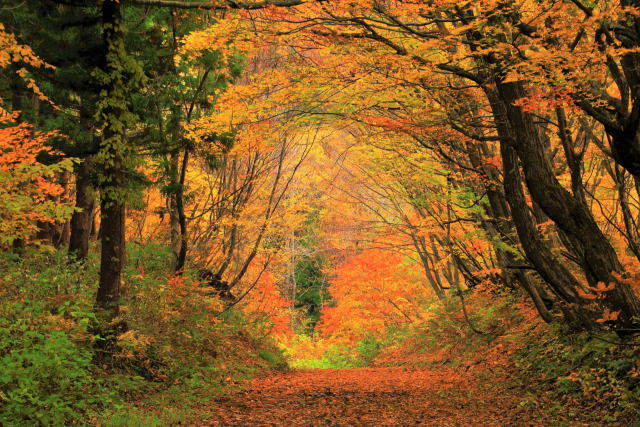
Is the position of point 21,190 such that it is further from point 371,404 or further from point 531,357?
point 531,357

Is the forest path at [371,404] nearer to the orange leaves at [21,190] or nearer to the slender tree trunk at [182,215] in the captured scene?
the slender tree trunk at [182,215]

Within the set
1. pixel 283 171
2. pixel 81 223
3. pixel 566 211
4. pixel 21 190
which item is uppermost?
pixel 283 171

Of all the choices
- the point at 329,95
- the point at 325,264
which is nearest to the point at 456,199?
the point at 329,95

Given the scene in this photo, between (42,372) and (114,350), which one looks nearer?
(42,372)

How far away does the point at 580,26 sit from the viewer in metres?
5.13

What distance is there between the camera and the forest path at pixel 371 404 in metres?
7.15

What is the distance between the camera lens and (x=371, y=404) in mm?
8547

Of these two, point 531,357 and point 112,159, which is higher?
point 112,159

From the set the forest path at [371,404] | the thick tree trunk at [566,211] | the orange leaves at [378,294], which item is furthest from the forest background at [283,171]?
the orange leaves at [378,294]

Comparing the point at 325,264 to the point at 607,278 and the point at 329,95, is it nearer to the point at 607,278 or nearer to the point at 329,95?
the point at 329,95

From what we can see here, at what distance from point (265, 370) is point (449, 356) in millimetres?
5187

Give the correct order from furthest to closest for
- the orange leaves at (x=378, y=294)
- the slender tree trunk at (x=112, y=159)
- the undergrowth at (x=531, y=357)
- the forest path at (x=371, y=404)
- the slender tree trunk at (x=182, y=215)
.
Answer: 1. the orange leaves at (x=378, y=294)
2. the slender tree trunk at (x=182, y=215)
3. the slender tree trunk at (x=112, y=159)
4. the forest path at (x=371, y=404)
5. the undergrowth at (x=531, y=357)

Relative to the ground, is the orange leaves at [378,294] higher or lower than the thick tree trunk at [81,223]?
lower

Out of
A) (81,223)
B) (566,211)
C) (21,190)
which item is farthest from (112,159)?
(566,211)
